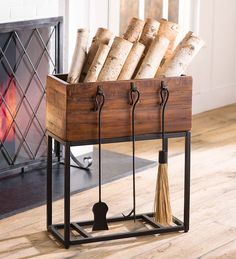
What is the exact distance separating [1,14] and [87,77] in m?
0.99

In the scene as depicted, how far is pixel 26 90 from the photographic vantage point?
4383 mm

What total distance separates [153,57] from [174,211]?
88cm

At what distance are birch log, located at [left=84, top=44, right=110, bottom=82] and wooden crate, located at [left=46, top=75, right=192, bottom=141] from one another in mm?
69

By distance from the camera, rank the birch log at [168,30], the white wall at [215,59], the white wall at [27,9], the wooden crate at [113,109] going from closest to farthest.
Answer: the wooden crate at [113,109] < the birch log at [168,30] < the white wall at [27,9] < the white wall at [215,59]

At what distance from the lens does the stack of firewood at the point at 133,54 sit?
3361mm

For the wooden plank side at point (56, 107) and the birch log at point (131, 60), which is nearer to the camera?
the wooden plank side at point (56, 107)


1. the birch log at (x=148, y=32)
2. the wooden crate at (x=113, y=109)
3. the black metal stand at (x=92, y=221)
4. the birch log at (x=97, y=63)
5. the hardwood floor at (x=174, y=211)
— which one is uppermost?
the birch log at (x=148, y=32)

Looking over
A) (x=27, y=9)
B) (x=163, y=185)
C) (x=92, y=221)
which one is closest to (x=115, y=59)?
(x=163, y=185)

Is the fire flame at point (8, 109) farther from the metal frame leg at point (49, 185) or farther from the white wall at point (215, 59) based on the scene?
the white wall at point (215, 59)

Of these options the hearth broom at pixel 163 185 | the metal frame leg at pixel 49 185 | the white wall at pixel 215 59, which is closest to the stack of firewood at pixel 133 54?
the hearth broom at pixel 163 185

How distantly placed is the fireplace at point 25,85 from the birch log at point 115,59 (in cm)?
96

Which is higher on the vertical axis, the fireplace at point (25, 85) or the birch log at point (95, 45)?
the birch log at point (95, 45)

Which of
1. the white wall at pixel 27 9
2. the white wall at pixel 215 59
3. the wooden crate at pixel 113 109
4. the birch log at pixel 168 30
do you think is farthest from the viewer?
the white wall at pixel 215 59

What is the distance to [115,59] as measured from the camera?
11.0 feet
